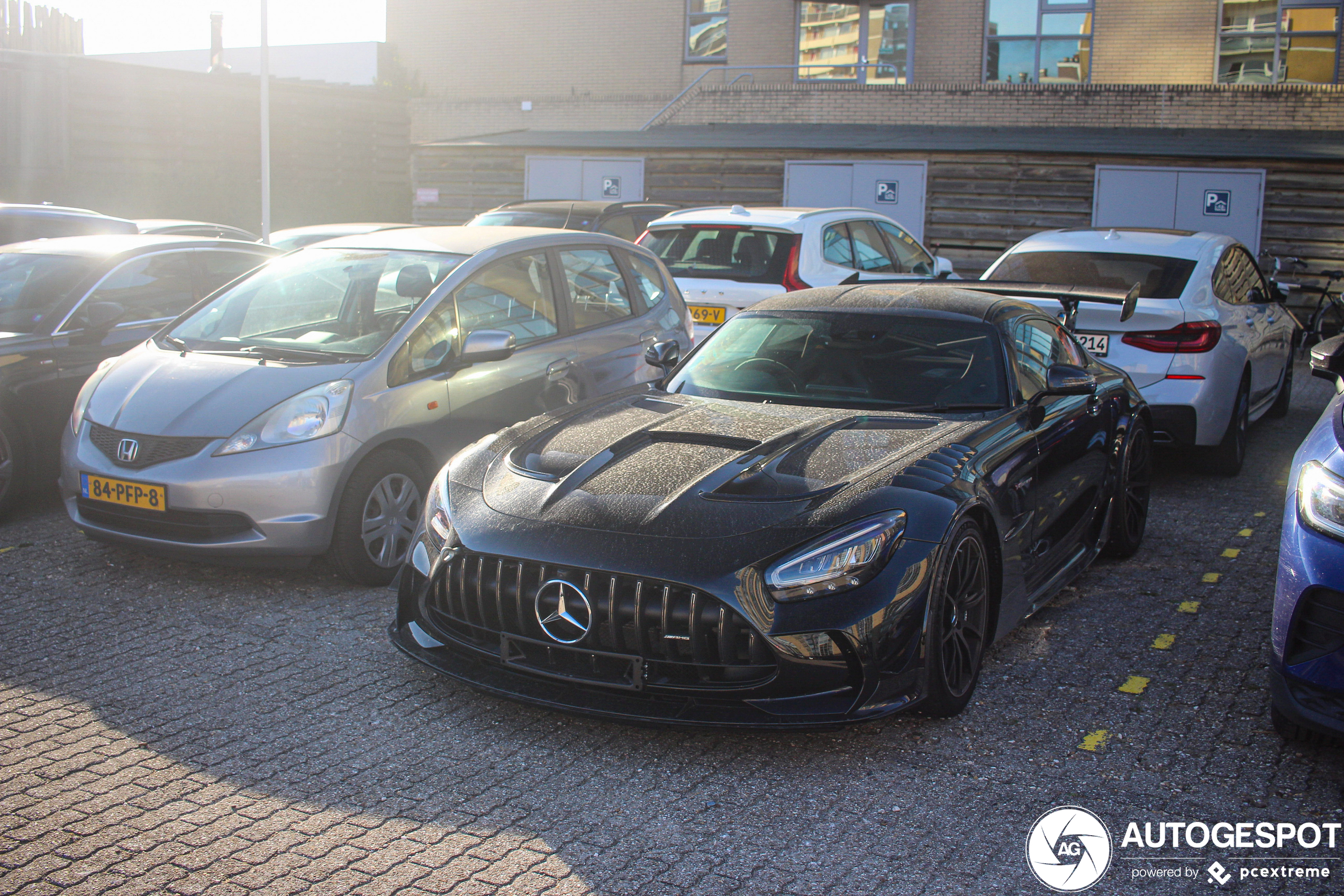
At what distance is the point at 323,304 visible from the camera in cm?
607

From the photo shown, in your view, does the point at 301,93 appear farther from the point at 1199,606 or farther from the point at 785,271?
→ the point at 1199,606

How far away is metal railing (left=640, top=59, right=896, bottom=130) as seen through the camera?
2502 centimetres

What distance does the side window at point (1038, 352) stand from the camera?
4.98 meters

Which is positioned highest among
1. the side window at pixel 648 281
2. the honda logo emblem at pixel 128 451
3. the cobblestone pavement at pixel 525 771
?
the side window at pixel 648 281

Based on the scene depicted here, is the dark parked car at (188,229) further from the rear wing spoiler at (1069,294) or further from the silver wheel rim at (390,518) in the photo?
the rear wing spoiler at (1069,294)

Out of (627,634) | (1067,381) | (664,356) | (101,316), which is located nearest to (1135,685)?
(1067,381)

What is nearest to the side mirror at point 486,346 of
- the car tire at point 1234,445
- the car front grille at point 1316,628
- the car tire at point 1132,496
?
the car tire at point 1132,496

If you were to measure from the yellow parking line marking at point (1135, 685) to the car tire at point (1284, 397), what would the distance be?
247 inches

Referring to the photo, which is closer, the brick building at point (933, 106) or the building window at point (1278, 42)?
the brick building at point (933, 106)

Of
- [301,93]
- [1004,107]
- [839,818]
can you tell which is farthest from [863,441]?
[301,93]

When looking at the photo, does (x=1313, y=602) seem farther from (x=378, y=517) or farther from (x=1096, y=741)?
(x=378, y=517)

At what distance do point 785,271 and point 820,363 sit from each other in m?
4.00

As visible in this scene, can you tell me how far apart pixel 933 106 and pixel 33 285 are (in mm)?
19636

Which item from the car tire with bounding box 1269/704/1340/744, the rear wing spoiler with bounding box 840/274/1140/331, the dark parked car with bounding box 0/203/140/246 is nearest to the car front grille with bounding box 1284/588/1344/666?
the car tire with bounding box 1269/704/1340/744
